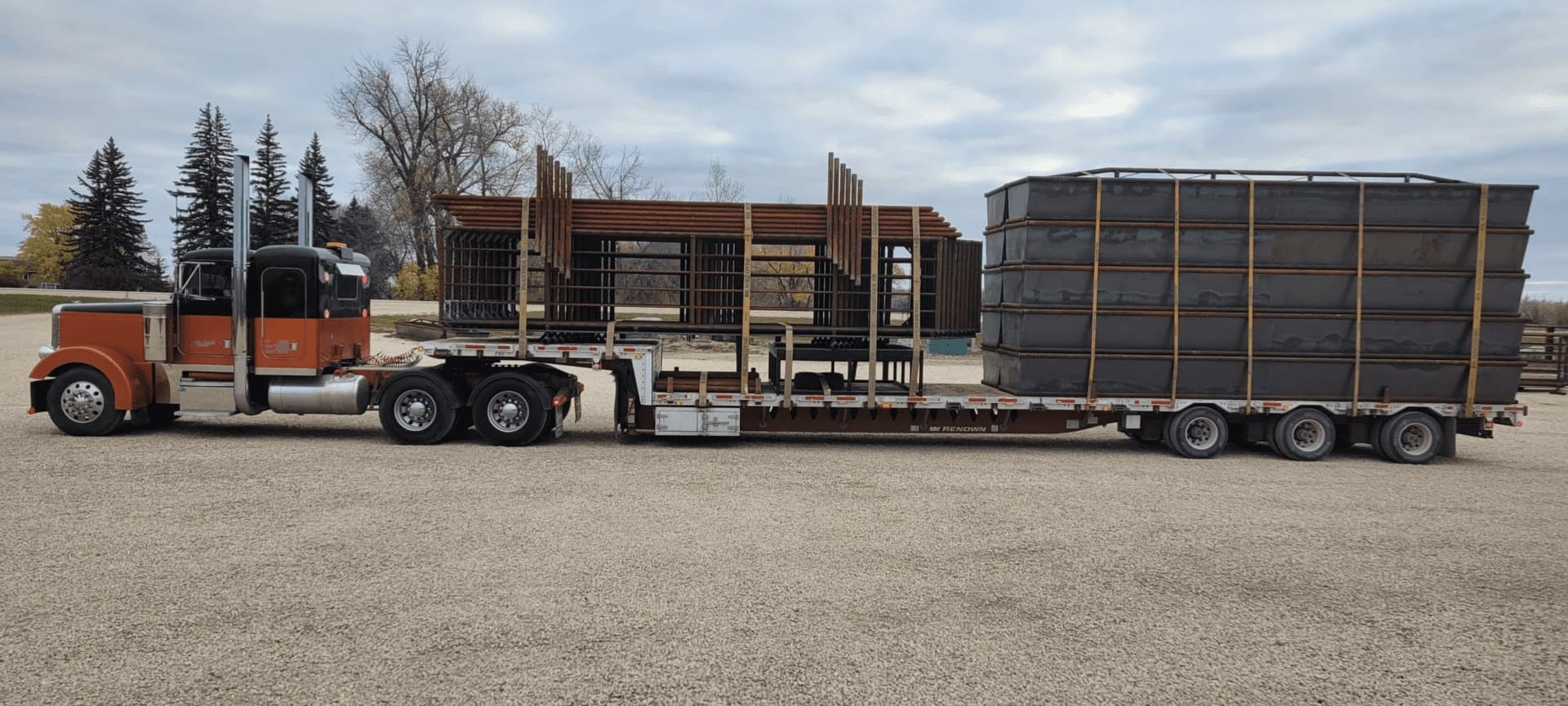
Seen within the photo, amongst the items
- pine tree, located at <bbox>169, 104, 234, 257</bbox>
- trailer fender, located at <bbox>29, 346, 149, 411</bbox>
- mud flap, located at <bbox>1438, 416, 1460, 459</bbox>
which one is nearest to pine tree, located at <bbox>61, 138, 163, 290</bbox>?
pine tree, located at <bbox>169, 104, 234, 257</bbox>

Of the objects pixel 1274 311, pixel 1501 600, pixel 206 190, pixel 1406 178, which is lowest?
pixel 1501 600

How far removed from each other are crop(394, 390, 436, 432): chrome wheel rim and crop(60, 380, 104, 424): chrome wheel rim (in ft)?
12.1

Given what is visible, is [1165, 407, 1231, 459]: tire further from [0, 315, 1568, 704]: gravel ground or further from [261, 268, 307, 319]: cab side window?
[261, 268, 307, 319]: cab side window

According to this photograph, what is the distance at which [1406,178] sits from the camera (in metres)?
12.0

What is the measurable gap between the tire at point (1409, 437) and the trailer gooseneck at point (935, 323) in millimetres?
29

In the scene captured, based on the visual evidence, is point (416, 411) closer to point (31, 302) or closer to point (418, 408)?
point (418, 408)

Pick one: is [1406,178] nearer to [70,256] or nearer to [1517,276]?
[1517,276]

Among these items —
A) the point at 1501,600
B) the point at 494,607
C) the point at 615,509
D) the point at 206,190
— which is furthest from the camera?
the point at 206,190

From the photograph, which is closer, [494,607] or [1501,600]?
[494,607]

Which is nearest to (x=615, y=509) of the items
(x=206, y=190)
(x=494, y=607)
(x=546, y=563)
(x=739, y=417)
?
(x=546, y=563)

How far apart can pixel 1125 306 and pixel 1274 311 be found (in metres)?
1.79

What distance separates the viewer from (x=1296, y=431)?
12.3 metres

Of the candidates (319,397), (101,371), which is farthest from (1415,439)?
(101,371)

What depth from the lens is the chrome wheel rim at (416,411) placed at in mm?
12164
